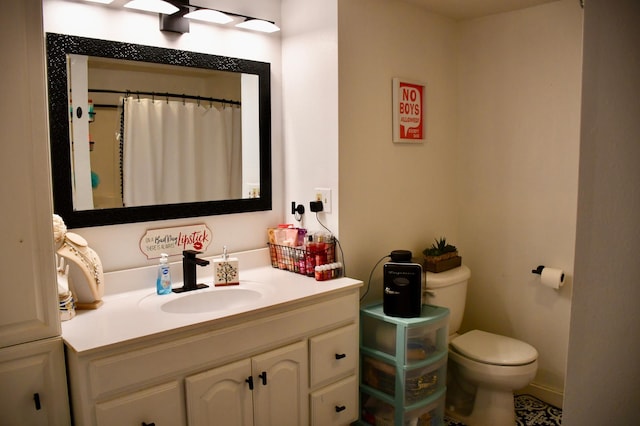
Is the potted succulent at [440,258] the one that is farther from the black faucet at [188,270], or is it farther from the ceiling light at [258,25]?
the ceiling light at [258,25]

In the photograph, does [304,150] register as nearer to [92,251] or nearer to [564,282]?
[92,251]

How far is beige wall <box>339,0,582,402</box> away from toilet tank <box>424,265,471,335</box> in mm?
269

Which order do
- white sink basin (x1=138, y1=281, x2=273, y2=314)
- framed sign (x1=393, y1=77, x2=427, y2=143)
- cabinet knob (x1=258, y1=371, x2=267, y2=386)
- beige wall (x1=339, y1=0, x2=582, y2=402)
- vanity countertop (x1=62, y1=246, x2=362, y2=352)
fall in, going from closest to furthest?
vanity countertop (x1=62, y1=246, x2=362, y2=352) → cabinet knob (x1=258, y1=371, x2=267, y2=386) → white sink basin (x1=138, y1=281, x2=273, y2=314) → beige wall (x1=339, y1=0, x2=582, y2=402) → framed sign (x1=393, y1=77, x2=427, y2=143)

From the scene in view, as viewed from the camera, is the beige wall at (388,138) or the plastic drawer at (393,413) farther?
the beige wall at (388,138)

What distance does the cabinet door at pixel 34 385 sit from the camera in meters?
1.48

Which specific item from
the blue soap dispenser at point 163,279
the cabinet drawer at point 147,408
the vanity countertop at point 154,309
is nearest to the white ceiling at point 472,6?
the vanity countertop at point 154,309

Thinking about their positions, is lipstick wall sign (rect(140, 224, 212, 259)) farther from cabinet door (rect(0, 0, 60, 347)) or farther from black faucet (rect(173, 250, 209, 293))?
cabinet door (rect(0, 0, 60, 347))

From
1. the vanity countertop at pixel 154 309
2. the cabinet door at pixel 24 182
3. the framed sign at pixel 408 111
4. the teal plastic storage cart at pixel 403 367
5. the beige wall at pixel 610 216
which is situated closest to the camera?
the beige wall at pixel 610 216

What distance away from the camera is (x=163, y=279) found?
2096mm

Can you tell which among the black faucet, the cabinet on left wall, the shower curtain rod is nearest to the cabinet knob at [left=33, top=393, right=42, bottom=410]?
the cabinet on left wall

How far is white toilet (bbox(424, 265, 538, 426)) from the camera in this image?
2420 millimetres

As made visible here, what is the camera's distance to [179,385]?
67.2 inches

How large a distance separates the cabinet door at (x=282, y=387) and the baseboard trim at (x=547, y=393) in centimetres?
151

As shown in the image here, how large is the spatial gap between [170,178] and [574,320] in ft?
6.28
